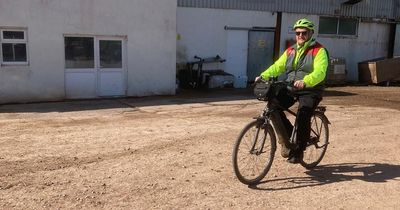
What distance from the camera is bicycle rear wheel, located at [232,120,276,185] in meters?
5.30

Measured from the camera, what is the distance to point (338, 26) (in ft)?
67.9

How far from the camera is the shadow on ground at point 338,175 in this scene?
5559 mm

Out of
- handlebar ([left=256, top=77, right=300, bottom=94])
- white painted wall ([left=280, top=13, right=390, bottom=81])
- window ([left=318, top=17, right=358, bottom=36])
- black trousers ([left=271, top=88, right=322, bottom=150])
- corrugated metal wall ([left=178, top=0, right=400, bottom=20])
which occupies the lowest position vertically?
black trousers ([left=271, top=88, right=322, bottom=150])

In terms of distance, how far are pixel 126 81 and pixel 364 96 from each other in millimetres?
7963

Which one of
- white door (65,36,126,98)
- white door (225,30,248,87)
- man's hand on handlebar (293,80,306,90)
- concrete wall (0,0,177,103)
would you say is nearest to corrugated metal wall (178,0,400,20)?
white door (225,30,248,87)

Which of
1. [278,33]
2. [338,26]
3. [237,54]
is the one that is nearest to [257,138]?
[237,54]

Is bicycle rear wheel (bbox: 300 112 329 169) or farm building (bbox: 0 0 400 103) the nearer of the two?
bicycle rear wheel (bbox: 300 112 329 169)

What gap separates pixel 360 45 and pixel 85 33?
13.8 meters

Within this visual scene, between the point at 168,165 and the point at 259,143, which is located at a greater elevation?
the point at 259,143

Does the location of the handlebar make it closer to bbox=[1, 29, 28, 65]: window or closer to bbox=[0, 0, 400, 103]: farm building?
bbox=[0, 0, 400, 103]: farm building

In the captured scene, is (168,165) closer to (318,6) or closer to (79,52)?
(79,52)

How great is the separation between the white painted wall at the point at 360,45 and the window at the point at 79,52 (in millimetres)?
10287

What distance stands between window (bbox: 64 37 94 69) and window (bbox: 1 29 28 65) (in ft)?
3.77

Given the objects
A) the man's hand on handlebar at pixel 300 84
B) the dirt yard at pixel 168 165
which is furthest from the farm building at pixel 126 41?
the man's hand on handlebar at pixel 300 84
